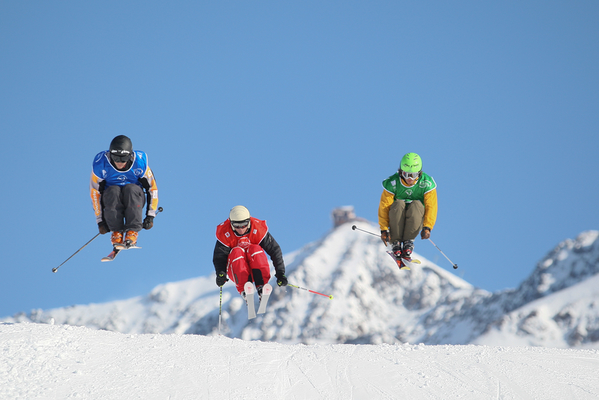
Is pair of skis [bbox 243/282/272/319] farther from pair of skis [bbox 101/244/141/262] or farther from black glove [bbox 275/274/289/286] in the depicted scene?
pair of skis [bbox 101/244/141/262]

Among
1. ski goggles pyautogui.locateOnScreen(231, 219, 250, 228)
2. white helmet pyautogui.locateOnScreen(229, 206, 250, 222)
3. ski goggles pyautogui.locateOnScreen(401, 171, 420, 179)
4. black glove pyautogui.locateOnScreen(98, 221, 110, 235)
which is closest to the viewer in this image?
white helmet pyautogui.locateOnScreen(229, 206, 250, 222)

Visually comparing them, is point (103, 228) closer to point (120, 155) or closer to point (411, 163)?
point (120, 155)

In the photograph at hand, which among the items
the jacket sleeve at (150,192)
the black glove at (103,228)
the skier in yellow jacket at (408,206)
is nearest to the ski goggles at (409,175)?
the skier in yellow jacket at (408,206)

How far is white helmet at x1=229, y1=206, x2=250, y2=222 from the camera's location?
14609mm

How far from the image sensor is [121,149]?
1545 centimetres

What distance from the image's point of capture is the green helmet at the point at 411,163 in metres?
16.5

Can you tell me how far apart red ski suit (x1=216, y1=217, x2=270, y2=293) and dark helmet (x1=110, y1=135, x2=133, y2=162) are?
3163mm

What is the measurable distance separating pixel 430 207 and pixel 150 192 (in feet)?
26.8

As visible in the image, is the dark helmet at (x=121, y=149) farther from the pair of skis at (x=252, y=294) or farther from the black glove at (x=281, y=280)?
the black glove at (x=281, y=280)

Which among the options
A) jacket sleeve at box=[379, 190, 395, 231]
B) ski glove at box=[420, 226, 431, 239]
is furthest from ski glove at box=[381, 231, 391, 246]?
ski glove at box=[420, 226, 431, 239]

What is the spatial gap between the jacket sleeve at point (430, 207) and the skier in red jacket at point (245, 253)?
473 cm

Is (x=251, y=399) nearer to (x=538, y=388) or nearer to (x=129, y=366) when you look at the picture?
(x=129, y=366)

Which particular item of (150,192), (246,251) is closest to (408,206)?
(246,251)

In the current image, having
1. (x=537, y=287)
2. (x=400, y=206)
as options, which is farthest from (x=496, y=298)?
(x=400, y=206)
